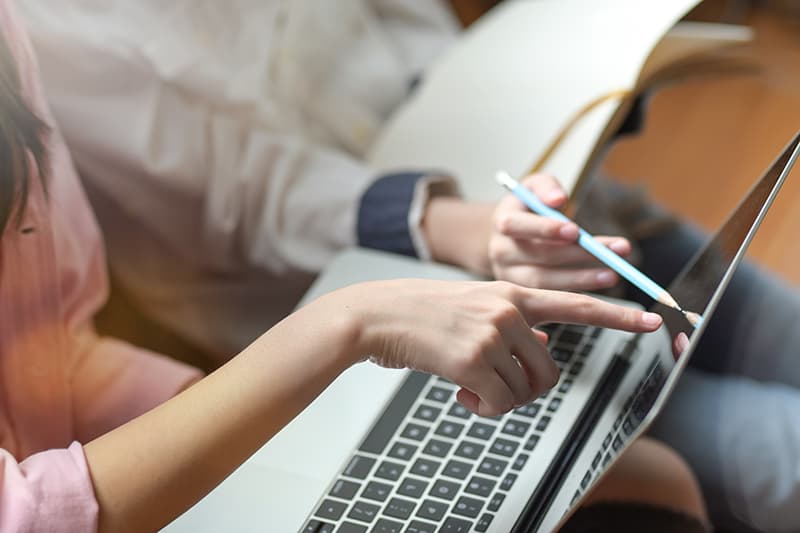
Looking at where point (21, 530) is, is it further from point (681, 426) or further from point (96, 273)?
point (681, 426)

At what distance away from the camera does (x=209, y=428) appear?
451 millimetres

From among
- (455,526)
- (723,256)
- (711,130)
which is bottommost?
(711,130)

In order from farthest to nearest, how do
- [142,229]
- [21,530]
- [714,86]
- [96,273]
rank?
[714,86], [142,229], [96,273], [21,530]

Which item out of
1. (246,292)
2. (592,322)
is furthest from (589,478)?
(246,292)

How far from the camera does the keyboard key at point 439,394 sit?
58 centimetres

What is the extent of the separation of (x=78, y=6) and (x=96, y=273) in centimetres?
19

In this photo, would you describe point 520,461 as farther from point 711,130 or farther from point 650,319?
point 711,130

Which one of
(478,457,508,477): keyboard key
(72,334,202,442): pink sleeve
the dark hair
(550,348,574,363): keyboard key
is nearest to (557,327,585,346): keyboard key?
(550,348,574,363): keyboard key

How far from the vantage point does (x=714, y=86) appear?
1435 mm

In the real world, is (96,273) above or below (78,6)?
below

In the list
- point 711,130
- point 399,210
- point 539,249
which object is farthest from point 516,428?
point 711,130

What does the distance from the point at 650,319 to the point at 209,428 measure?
22cm

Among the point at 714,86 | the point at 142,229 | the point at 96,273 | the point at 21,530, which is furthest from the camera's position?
the point at 714,86

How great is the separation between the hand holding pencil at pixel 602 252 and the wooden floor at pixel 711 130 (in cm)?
40
